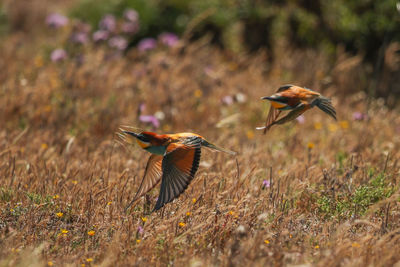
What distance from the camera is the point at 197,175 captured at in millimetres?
Result: 3762

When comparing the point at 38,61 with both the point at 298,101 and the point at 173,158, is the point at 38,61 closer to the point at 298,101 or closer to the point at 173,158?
the point at 173,158

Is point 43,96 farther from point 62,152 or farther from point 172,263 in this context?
point 172,263

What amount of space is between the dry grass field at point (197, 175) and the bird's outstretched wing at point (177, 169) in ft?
0.67

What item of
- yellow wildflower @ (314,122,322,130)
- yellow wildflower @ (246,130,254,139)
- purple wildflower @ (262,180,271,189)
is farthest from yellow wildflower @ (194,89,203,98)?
purple wildflower @ (262,180,271,189)

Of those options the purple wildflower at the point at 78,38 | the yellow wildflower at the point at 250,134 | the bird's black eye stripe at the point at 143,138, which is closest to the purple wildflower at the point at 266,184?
the bird's black eye stripe at the point at 143,138

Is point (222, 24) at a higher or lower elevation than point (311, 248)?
higher

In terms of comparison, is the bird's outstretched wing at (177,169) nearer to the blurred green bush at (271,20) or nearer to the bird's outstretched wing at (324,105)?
the bird's outstretched wing at (324,105)

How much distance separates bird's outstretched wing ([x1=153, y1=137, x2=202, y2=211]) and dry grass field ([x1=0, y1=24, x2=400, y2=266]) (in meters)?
0.21

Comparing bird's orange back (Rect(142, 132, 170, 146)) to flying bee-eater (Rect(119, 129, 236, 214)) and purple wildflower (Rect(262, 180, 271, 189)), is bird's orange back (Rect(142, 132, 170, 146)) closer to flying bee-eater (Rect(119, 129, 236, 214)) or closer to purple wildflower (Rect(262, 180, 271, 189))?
flying bee-eater (Rect(119, 129, 236, 214))

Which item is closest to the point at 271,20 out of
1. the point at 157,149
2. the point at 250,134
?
the point at 250,134

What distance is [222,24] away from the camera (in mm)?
7863

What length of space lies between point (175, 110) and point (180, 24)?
2993mm

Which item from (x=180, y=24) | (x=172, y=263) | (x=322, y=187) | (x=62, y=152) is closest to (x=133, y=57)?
(x=180, y=24)

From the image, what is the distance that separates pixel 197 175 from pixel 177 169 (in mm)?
1126
